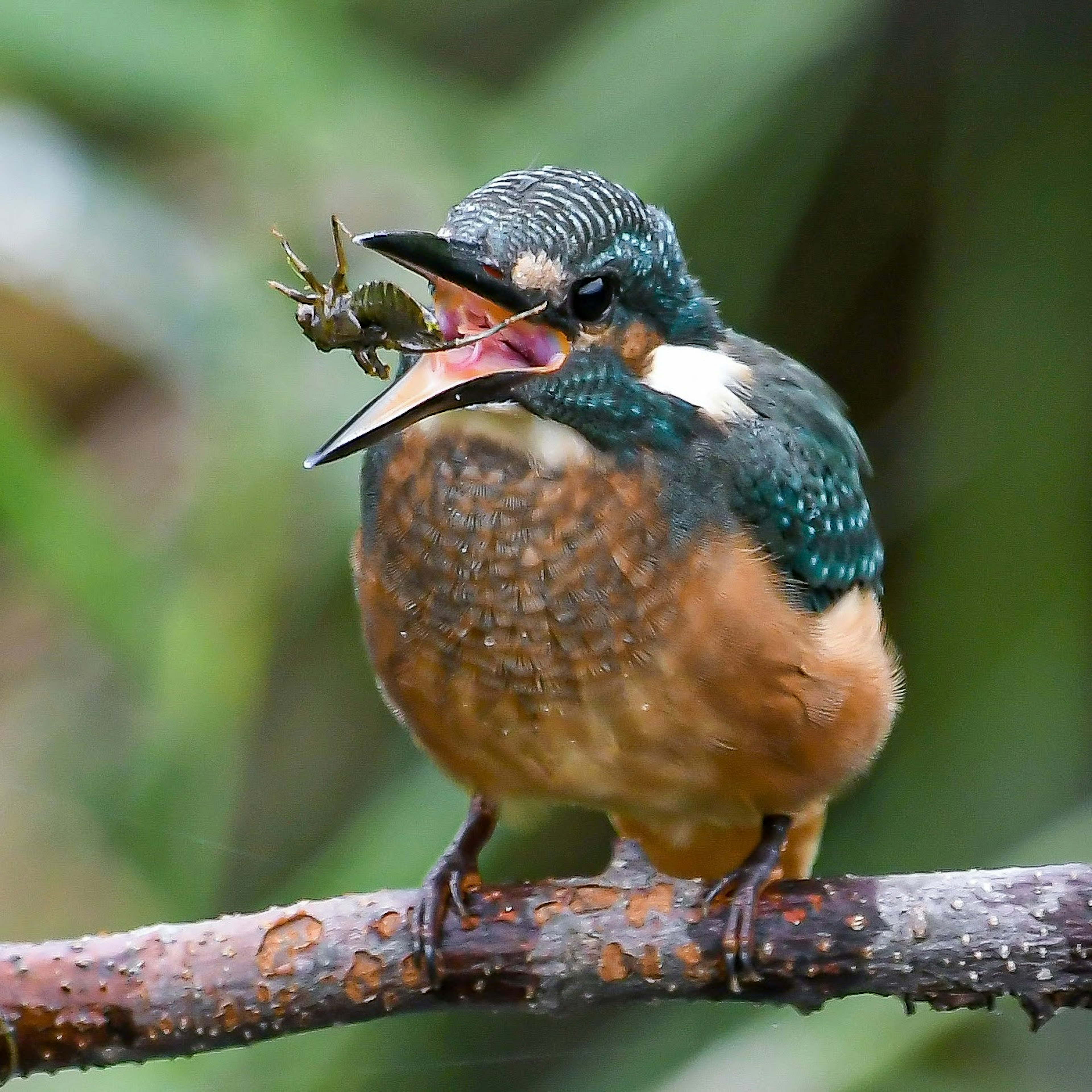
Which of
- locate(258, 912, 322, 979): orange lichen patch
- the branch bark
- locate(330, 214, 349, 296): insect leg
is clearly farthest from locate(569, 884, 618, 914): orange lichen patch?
locate(330, 214, 349, 296): insect leg

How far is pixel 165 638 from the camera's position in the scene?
2.17 meters

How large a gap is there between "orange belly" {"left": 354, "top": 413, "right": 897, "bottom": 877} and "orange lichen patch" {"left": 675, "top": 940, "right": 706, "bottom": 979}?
167 mm

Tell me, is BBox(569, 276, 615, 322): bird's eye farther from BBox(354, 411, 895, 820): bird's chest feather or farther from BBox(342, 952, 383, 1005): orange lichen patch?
BBox(342, 952, 383, 1005): orange lichen patch

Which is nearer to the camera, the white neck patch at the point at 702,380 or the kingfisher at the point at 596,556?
the kingfisher at the point at 596,556

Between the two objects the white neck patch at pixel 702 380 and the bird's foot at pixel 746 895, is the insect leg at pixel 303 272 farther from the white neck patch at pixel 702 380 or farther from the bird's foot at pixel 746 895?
the bird's foot at pixel 746 895

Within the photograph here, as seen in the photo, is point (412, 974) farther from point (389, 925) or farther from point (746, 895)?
point (746, 895)

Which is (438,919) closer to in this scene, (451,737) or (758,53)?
(451,737)

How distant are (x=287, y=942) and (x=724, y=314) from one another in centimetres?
136

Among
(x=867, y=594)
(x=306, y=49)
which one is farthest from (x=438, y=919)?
(x=306, y=49)

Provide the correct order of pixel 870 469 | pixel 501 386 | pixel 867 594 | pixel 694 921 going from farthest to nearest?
pixel 870 469, pixel 867 594, pixel 694 921, pixel 501 386

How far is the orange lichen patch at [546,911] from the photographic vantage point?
1.45 m

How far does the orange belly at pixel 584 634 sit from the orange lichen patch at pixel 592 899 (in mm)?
112

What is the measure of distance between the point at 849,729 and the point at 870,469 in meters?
0.44

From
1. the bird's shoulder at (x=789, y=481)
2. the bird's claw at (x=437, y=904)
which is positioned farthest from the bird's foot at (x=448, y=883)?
the bird's shoulder at (x=789, y=481)
